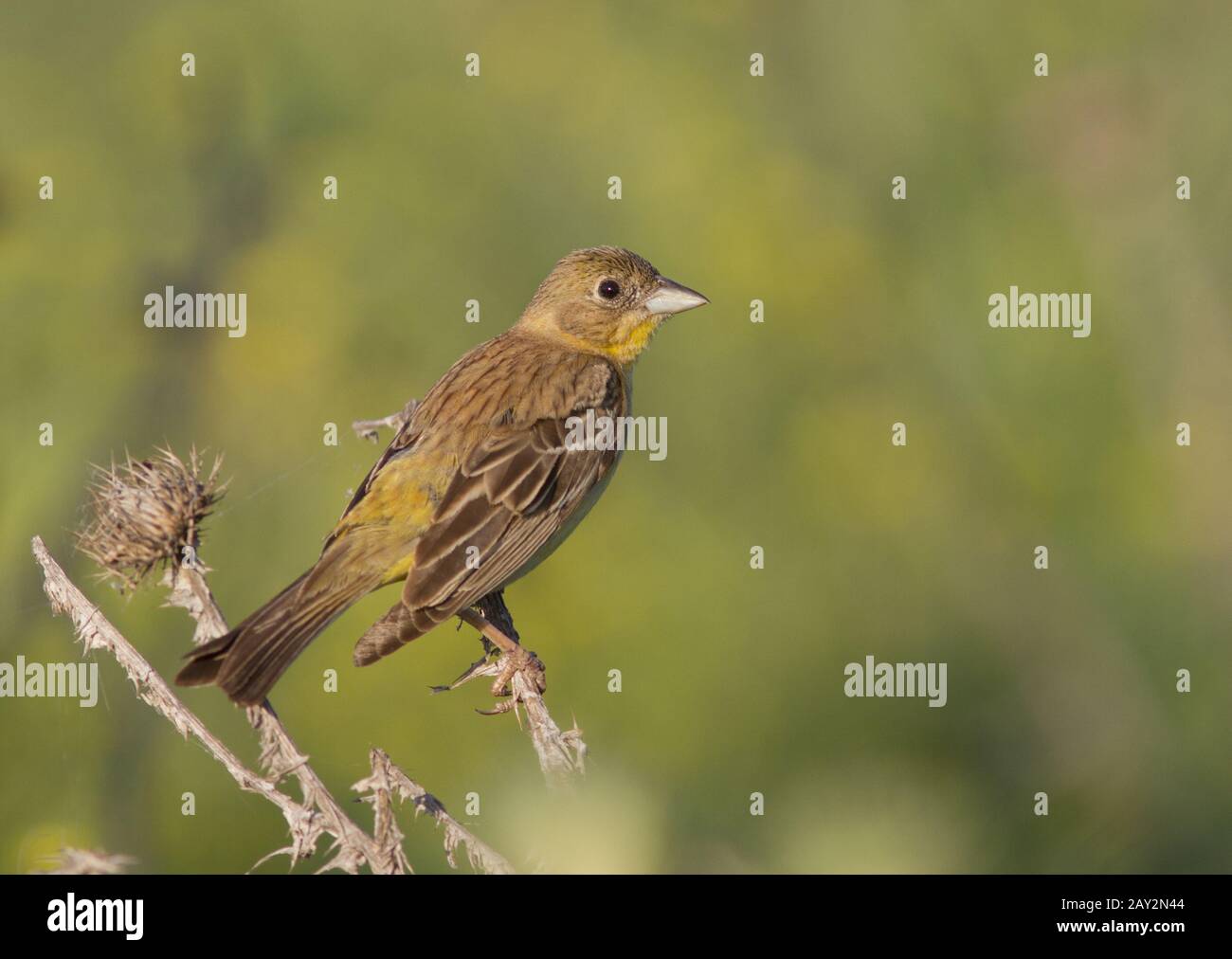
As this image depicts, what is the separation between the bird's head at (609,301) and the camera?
589cm

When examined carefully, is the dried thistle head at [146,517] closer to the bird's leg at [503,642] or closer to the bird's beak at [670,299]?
the bird's leg at [503,642]

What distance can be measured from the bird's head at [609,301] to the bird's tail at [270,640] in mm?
1755

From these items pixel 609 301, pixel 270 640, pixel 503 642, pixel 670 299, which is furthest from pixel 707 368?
pixel 270 640

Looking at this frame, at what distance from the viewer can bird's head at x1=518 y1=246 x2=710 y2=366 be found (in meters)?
5.89

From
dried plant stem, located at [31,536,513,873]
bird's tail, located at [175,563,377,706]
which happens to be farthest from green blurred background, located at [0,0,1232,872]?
bird's tail, located at [175,563,377,706]

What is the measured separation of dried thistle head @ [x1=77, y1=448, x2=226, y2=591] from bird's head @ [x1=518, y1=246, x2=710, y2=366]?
2565mm

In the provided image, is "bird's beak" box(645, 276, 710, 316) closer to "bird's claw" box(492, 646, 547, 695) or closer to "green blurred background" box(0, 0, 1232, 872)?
"green blurred background" box(0, 0, 1232, 872)

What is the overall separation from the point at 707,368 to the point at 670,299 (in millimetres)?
540

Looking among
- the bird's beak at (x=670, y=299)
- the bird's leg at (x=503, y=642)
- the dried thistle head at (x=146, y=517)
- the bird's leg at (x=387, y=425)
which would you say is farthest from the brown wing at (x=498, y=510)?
the dried thistle head at (x=146, y=517)

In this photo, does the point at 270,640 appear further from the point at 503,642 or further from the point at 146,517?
the point at 503,642

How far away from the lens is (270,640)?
12.9 feet

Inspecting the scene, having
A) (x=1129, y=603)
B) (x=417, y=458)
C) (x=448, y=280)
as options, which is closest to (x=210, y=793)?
(x=417, y=458)

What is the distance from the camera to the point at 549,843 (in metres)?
2.02
